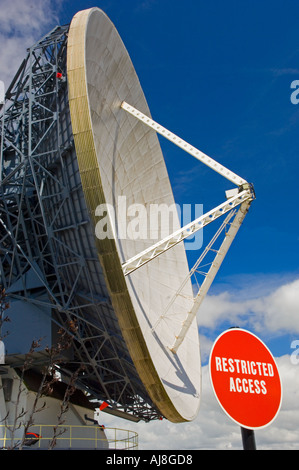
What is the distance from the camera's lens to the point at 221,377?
683 centimetres

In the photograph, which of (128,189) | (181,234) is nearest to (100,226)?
(181,234)

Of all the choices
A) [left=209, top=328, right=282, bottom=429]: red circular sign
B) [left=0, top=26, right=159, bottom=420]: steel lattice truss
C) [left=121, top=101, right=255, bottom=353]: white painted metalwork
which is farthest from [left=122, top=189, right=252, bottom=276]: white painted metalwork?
[left=209, top=328, right=282, bottom=429]: red circular sign

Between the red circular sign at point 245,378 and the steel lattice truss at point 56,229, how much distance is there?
48.0 feet

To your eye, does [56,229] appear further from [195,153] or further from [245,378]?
[245,378]

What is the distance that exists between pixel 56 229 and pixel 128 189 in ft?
14.2

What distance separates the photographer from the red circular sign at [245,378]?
261 inches

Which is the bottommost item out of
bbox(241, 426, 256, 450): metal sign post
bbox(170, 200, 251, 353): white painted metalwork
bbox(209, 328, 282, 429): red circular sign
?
bbox(241, 426, 256, 450): metal sign post

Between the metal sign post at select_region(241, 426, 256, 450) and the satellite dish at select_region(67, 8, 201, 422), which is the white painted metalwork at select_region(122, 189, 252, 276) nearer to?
the satellite dish at select_region(67, 8, 201, 422)

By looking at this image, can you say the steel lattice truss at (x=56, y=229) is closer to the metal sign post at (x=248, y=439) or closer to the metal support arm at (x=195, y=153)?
the metal support arm at (x=195, y=153)

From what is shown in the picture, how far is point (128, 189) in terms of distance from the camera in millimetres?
25297

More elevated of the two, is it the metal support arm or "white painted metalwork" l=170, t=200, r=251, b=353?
the metal support arm

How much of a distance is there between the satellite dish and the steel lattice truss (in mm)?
2025

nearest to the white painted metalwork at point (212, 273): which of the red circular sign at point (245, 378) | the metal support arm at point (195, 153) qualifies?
the metal support arm at point (195, 153)

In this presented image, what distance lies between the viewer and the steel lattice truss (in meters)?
22.8
